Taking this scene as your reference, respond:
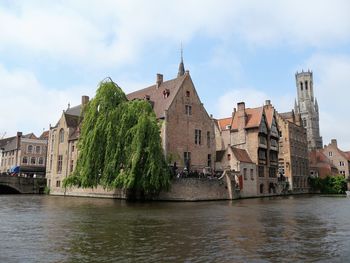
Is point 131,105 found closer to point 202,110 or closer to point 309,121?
point 202,110

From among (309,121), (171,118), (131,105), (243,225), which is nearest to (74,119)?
(171,118)

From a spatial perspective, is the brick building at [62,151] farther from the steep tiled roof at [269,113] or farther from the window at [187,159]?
the steep tiled roof at [269,113]

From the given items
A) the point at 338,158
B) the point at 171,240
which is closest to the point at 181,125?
the point at 171,240

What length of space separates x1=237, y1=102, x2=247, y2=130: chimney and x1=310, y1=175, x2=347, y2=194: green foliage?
2669 centimetres

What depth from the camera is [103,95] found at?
3881cm

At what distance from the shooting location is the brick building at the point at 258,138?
55531 mm

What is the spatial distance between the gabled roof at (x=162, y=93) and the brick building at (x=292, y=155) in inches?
1110

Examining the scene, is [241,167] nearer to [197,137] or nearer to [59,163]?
[197,137]

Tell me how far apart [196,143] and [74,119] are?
22380mm

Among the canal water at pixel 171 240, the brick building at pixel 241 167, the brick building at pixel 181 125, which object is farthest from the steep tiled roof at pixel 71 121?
the canal water at pixel 171 240

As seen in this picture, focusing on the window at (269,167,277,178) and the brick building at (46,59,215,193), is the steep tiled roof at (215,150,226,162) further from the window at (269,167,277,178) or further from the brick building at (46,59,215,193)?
the window at (269,167,277,178)

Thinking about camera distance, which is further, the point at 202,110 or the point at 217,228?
the point at 202,110

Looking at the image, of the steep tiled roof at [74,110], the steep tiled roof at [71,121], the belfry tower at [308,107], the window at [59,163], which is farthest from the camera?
the belfry tower at [308,107]

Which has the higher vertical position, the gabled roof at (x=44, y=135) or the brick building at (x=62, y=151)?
the gabled roof at (x=44, y=135)
